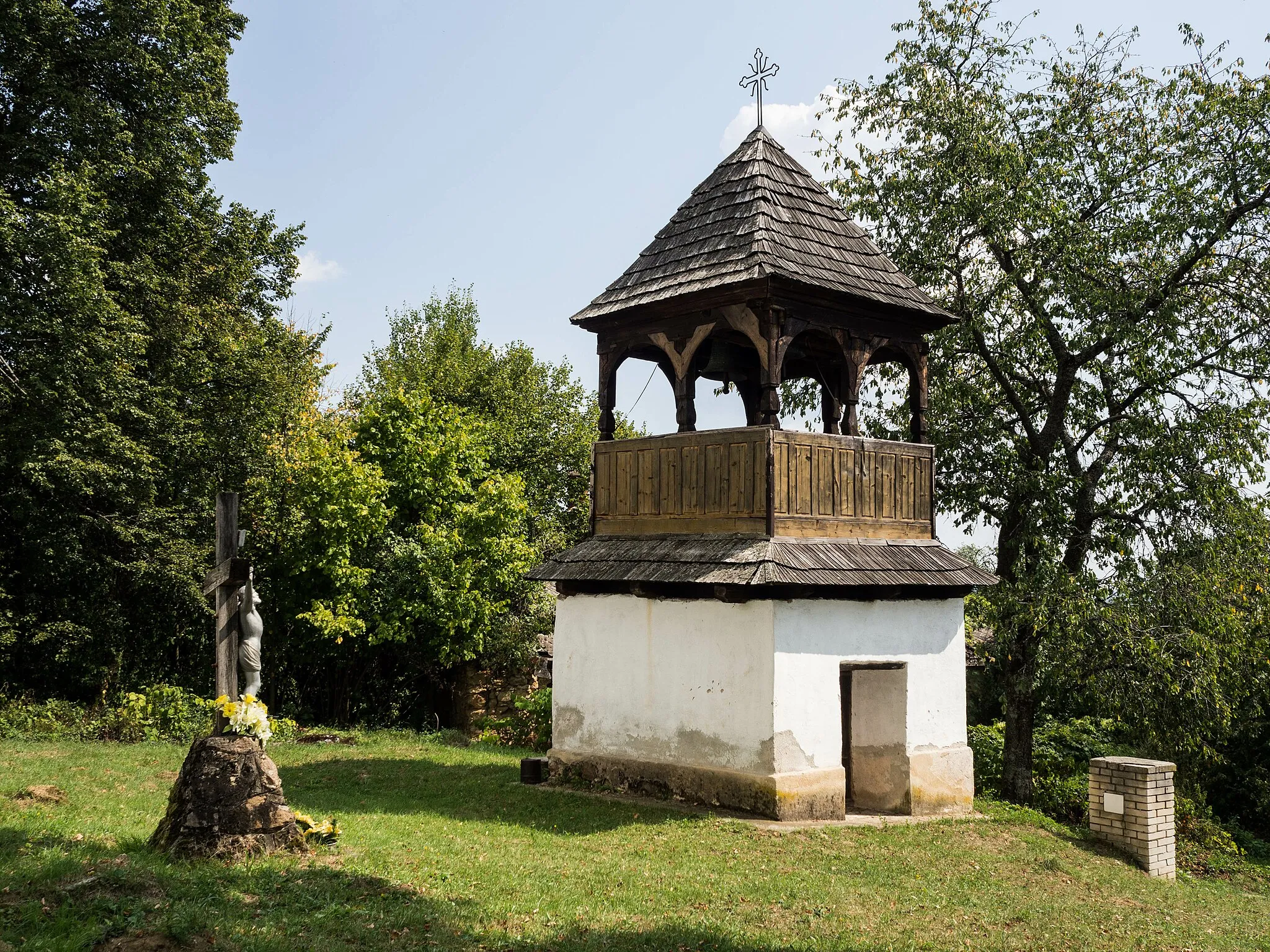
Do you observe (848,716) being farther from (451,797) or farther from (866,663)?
(451,797)

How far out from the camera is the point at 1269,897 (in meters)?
11.0

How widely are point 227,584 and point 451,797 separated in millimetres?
4507

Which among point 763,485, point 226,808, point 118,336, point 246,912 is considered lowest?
point 246,912

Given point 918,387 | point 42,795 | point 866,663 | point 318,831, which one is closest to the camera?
point 318,831

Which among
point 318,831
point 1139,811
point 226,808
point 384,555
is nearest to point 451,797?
point 318,831

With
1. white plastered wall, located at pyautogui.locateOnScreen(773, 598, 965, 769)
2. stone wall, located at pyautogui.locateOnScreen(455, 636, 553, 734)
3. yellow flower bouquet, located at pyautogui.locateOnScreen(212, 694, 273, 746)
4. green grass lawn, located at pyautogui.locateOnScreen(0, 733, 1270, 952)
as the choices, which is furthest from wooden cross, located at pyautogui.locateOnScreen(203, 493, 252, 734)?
stone wall, located at pyautogui.locateOnScreen(455, 636, 553, 734)

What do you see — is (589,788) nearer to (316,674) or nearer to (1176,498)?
(1176,498)

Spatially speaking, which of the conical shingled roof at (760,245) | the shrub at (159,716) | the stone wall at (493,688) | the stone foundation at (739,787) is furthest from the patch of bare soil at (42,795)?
the stone wall at (493,688)

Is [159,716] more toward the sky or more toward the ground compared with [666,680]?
more toward the ground

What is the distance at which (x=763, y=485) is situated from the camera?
413 inches

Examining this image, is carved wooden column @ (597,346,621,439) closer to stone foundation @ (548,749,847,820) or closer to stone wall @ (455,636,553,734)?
stone foundation @ (548,749,847,820)

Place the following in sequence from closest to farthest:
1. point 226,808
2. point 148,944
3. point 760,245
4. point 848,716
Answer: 1. point 148,944
2. point 226,808
3. point 760,245
4. point 848,716

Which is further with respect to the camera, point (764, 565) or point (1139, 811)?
point (1139, 811)

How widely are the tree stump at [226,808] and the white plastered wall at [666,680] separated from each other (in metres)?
4.32
